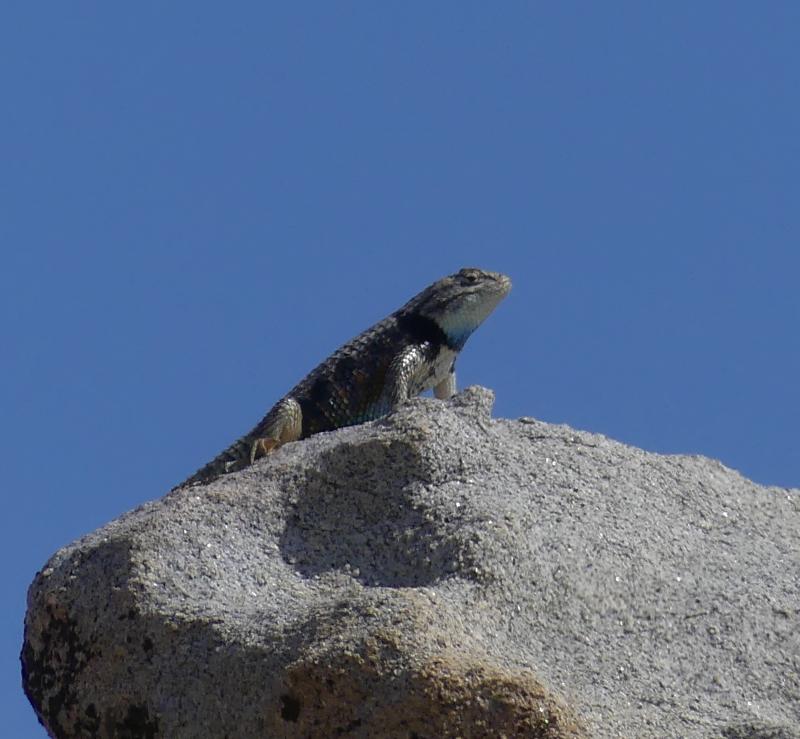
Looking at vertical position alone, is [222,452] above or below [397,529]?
above

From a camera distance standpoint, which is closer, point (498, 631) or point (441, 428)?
point (498, 631)

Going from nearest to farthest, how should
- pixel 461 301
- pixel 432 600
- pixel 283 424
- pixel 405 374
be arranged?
pixel 432 600 < pixel 283 424 < pixel 405 374 < pixel 461 301

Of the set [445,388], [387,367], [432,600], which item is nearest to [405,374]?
[387,367]

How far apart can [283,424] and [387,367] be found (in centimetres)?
72

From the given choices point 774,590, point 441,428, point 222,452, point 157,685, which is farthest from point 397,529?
point 222,452

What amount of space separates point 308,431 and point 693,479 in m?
3.17

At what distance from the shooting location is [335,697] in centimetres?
535

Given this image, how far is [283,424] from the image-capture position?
988cm

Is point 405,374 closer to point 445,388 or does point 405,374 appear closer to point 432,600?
point 445,388

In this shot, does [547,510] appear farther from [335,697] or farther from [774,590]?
[335,697]

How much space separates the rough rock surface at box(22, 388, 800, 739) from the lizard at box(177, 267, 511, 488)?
2.57 metres

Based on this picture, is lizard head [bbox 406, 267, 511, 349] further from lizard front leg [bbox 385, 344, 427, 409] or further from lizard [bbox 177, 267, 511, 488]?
lizard front leg [bbox 385, 344, 427, 409]

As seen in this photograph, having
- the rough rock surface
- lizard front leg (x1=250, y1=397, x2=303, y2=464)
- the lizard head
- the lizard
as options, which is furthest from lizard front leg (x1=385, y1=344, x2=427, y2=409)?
the rough rock surface

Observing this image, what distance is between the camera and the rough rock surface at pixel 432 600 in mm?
5355
